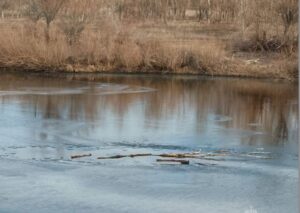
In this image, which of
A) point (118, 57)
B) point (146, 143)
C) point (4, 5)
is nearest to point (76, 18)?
point (118, 57)

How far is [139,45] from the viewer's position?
27.9 m

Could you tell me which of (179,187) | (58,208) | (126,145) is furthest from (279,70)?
(58,208)

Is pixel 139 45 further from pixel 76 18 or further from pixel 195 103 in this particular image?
pixel 195 103

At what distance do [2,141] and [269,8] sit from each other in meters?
20.9

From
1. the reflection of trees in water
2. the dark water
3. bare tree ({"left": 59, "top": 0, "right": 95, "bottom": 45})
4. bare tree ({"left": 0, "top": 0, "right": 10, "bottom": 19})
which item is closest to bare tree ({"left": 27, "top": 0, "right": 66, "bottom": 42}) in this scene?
bare tree ({"left": 59, "top": 0, "right": 95, "bottom": 45})

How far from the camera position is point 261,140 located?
15062mm

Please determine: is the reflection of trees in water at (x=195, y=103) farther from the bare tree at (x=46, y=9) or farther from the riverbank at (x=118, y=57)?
the bare tree at (x=46, y=9)

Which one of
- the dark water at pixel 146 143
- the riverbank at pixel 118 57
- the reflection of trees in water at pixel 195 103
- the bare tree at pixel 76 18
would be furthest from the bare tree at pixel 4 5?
the dark water at pixel 146 143

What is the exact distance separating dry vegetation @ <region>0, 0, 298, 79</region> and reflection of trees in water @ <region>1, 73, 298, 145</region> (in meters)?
2.34

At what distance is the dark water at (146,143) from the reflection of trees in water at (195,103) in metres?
0.03

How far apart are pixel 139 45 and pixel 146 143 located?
1385cm

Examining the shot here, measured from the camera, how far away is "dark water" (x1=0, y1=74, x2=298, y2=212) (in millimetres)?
10398

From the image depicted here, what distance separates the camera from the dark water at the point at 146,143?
10.4 m

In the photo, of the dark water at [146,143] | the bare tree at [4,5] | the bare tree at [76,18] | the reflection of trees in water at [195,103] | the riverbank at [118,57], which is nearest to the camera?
the dark water at [146,143]
